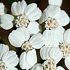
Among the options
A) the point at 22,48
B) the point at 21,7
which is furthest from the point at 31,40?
the point at 21,7

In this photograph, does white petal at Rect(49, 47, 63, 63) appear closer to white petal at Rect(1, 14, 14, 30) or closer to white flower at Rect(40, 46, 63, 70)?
white flower at Rect(40, 46, 63, 70)

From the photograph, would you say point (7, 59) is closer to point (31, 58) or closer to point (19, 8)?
point (31, 58)

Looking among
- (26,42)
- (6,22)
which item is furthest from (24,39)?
(6,22)

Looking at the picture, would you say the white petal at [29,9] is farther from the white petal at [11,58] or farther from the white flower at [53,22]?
the white petal at [11,58]

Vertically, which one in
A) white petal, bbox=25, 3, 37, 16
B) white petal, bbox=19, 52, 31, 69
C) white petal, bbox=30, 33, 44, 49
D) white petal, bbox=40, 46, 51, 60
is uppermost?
white petal, bbox=25, 3, 37, 16

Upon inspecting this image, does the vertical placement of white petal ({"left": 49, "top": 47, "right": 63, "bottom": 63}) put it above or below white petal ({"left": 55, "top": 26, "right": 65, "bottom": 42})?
below

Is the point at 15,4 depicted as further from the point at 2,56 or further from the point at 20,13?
the point at 2,56

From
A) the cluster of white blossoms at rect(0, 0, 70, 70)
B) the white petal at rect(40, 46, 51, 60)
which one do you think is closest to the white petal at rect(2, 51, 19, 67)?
the cluster of white blossoms at rect(0, 0, 70, 70)
